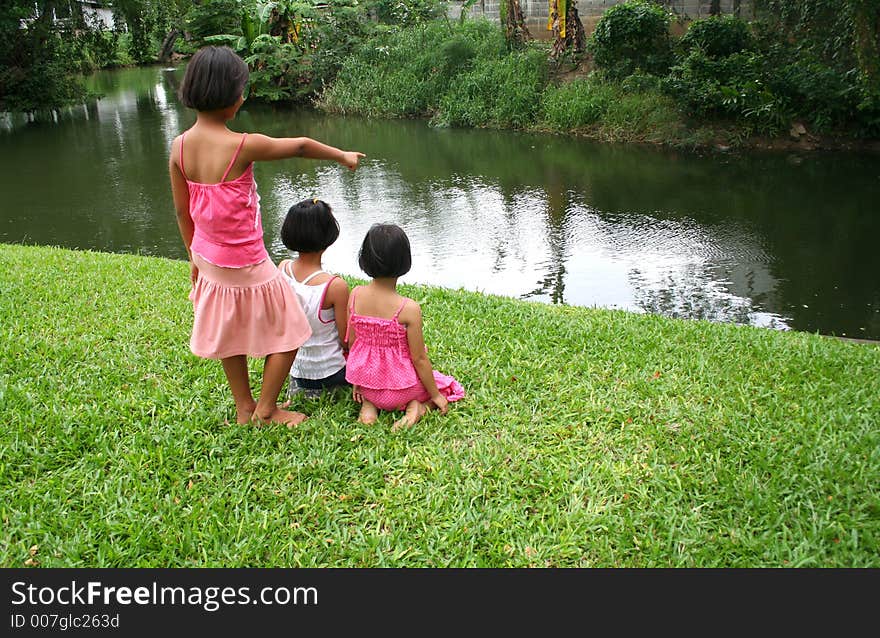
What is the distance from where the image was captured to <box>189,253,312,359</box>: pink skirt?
293 centimetres

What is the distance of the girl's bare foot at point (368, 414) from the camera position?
331 cm

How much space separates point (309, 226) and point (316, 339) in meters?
0.52

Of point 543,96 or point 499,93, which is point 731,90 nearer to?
point 543,96

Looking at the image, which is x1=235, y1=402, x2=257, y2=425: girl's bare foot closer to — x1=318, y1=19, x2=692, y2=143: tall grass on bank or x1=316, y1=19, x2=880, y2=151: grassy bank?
x1=316, y1=19, x2=880, y2=151: grassy bank

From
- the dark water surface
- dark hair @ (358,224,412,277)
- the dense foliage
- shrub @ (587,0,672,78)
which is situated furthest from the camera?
shrub @ (587,0,672,78)

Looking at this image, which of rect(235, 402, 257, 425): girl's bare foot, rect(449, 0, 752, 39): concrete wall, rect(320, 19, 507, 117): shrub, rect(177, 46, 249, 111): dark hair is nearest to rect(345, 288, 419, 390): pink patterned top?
rect(235, 402, 257, 425): girl's bare foot

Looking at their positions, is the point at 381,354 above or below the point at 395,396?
above

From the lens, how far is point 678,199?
382 inches

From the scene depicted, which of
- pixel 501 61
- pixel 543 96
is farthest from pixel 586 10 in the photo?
pixel 543 96

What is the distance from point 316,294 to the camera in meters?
3.28

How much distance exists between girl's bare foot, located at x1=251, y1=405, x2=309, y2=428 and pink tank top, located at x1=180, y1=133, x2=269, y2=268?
2.25ft

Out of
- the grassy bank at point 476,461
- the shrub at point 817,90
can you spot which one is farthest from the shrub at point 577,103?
the grassy bank at point 476,461

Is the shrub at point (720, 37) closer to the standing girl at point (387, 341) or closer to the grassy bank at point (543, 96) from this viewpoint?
the grassy bank at point (543, 96)
